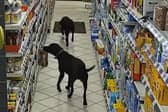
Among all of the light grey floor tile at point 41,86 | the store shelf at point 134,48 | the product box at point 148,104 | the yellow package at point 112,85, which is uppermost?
the store shelf at point 134,48

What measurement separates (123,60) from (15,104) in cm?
167

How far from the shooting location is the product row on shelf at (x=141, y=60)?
8.26 ft

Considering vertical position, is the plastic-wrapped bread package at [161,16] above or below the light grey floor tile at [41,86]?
above

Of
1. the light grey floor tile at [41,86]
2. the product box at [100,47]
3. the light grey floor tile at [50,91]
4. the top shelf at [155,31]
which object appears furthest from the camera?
the product box at [100,47]

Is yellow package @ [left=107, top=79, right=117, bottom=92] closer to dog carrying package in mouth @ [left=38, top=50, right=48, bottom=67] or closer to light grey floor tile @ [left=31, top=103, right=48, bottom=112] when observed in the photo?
light grey floor tile @ [left=31, top=103, right=48, bottom=112]

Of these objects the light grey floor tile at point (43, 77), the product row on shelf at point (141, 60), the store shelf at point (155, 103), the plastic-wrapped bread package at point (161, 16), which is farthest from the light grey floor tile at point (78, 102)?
the plastic-wrapped bread package at point (161, 16)

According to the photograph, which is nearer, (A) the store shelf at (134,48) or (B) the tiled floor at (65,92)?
(A) the store shelf at (134,48)

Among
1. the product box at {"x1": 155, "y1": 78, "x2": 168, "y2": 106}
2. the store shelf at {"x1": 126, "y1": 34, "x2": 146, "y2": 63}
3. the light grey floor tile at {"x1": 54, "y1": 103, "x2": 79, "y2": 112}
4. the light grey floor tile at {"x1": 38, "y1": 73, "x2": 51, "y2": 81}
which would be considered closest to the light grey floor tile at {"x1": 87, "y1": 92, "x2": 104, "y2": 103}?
the light grey floor tile at {"x1": 54, "y1": 103, "x2": 79, "y2": 112}

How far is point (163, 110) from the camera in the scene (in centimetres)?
241

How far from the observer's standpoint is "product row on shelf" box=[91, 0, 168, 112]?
99.1 inches

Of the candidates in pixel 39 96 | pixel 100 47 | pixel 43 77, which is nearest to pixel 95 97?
pixel 39 96

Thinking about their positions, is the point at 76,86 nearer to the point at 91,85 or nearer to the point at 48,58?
the point at 91,85

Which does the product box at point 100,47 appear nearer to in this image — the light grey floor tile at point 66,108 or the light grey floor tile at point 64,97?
the light grey floor tile at point 64,97

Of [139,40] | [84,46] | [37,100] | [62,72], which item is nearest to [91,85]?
[62,72]
